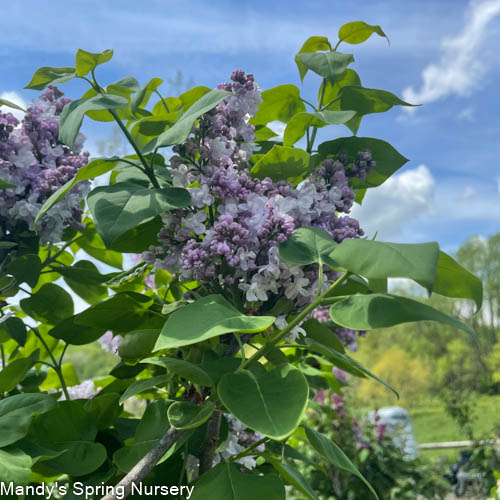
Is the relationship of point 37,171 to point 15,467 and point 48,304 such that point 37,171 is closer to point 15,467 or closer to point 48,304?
point 48,304

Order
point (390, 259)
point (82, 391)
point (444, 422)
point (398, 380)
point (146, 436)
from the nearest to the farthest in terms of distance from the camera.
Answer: point (390, 259) < point (146, 436) < point (82, 391) < point (398, 380) < point (444, 422)

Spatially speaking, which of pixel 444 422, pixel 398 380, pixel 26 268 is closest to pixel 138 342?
pixel 26 268

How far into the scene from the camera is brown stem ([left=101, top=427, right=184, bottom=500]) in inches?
22.8

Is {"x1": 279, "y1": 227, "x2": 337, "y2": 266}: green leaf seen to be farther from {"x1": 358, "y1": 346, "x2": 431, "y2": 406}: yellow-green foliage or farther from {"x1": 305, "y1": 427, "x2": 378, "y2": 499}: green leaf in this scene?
{"x1": 358, "y1": 346, "x2": 431, "y2": 406}: yellow-green foliage

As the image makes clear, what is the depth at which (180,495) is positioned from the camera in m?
0.72

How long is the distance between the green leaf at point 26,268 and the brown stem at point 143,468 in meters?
0.41

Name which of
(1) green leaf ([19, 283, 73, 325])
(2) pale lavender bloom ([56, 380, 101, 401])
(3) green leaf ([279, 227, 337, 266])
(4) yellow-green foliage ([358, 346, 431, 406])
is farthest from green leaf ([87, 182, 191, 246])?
(4) yellow-green foliage ([358, 346, 431, 406])

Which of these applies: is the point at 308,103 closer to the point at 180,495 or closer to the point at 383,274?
the point at 383,274

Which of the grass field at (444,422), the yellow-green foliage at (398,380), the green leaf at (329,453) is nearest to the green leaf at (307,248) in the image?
the green leaf at (329,453)

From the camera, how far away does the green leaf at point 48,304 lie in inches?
37.8

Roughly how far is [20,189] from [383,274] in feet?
2.08

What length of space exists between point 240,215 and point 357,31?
40 centimetres

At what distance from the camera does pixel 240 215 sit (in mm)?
659

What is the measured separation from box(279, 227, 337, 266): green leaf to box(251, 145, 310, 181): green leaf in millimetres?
120
